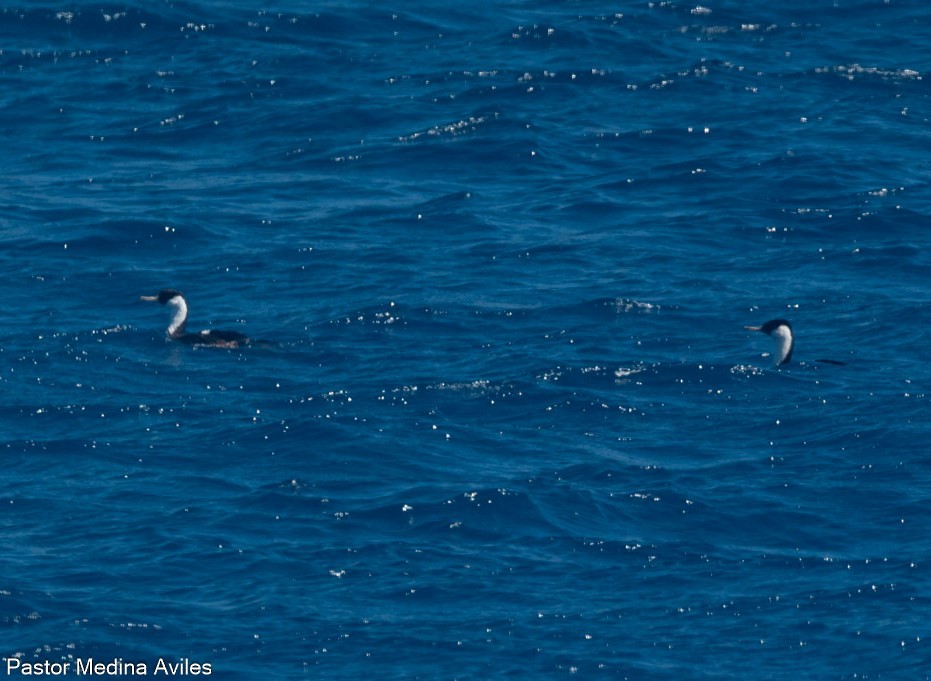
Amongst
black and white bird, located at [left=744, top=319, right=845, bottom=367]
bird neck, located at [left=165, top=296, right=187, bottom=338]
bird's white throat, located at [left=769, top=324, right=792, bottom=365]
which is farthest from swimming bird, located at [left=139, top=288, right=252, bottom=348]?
bird's white throat, located at [left=769, top=324, right=792, bottom=365]

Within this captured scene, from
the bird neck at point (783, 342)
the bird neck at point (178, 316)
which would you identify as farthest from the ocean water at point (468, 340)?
the bird neck at point (178, 316)

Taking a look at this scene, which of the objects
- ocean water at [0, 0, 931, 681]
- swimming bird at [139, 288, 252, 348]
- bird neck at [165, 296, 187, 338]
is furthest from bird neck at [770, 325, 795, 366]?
bird neck at [165, 296, 187, 338]

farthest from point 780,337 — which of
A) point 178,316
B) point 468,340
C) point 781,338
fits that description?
point 178,316

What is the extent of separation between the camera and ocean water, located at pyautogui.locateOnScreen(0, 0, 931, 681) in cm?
1723

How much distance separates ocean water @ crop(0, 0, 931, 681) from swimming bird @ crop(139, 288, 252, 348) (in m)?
0.21

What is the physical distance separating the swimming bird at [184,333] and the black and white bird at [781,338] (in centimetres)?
621

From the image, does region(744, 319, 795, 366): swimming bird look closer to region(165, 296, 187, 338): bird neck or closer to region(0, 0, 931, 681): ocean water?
region(0, 0, 931, 681): ocean water

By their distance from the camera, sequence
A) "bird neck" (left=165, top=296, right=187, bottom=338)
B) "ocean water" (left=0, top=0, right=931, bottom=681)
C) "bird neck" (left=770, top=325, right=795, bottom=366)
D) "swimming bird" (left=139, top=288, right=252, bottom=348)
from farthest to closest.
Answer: "bird neck" (left=165, top=296, right=187, bottom=338)
"swimming bird" (left=139, top=288, right=252, bottom=348)
"bird neck" (left=770, top=325, right=795, bottom=366)
"ocean water" (left=0, top=0, right=931, bottom=681)

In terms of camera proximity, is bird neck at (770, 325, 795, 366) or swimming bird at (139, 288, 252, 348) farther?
swimming bird at (139, 288, 252, 348)

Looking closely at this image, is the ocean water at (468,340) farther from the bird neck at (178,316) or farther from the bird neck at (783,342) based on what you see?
the bird neck at (178,316)

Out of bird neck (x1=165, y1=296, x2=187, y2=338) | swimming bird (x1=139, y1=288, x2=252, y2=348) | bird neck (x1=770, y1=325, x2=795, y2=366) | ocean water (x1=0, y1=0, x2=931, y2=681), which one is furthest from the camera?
bird neck (x1=165, y1=296, x2=187, y2=338)

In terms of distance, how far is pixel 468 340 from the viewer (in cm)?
2383

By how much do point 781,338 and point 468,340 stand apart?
3.80 m

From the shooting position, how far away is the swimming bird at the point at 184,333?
23641 millimetres
